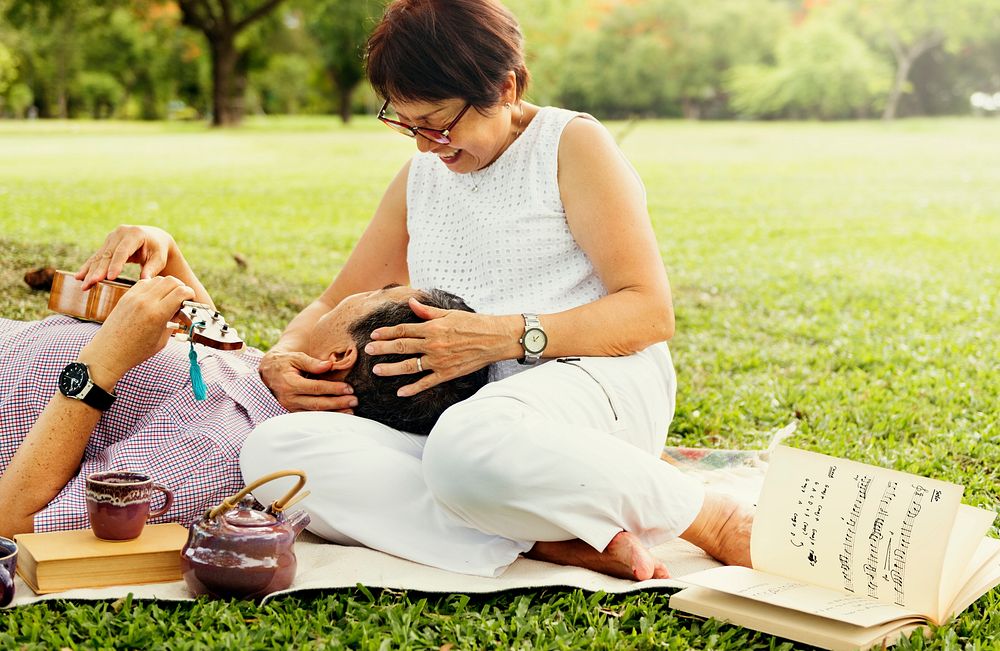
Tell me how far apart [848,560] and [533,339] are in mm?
950

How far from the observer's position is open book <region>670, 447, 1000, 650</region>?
2490 mm

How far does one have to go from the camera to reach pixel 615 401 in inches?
119

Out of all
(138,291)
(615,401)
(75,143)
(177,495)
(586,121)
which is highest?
(586,121)

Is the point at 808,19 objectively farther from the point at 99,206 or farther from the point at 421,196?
the point at 421,196

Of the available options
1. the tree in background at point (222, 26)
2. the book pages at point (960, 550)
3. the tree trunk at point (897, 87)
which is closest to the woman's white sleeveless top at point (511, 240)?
the book pages at point (960, 550)

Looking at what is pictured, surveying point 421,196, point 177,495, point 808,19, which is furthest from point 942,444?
point 808,19

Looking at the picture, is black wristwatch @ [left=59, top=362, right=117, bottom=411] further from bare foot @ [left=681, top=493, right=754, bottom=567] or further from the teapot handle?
bare foot @ [left=681, top=493, right=754, bottom=567]

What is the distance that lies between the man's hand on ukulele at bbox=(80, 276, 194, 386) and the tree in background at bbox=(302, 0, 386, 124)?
27398 millimetres

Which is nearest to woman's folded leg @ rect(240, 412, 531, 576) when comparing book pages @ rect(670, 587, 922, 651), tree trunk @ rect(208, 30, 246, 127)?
book pages @ rect(670, 587, 922, 651)

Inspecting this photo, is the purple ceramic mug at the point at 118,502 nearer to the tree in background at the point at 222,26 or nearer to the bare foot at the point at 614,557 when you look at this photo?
the bare foot at the point at 614,557

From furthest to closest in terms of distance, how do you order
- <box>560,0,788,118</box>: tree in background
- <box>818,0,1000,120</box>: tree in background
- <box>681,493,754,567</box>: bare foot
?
<box>560,0,788,118</box>: tree in background, <box>818,0,1000,120</box>: tree in background, <box>681,493,754,567</box>: bare foot

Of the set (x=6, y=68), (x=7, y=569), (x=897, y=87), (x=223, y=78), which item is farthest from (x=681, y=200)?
(x=6, y=68)

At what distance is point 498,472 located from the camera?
266cm

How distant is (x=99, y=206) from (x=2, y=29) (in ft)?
83.2
